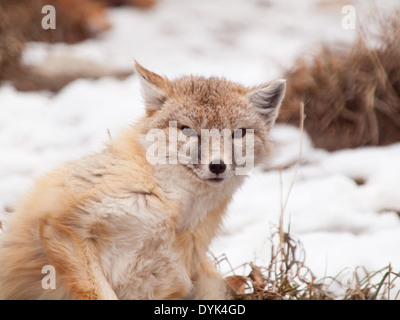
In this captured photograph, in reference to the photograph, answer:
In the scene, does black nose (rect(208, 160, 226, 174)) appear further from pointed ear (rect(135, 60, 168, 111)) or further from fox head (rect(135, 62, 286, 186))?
pointed ear (rect(135, 60, 168, 111))

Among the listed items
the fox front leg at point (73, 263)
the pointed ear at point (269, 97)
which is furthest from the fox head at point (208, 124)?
the fox front leg at point (73, 263)

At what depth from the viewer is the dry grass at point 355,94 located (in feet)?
19.4

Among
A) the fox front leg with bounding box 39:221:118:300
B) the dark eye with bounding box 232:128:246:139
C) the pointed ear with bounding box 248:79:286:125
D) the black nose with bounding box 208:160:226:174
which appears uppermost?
the pointed ear with bounding box 248:79:286:125

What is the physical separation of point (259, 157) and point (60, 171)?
4.01ft

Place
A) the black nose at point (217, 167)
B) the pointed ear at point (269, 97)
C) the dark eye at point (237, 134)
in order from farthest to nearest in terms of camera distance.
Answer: the pointed ear at point (269, 97), the dark eye at point (237, 134), the black nose at point (217, 167)

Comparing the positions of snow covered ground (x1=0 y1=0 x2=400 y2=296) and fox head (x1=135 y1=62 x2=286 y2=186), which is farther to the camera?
snow covered ground (x1=0 y1=0 x2=400 y2=296)

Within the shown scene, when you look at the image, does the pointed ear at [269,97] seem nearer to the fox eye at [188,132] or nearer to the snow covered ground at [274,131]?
the fox eye at [188,132]

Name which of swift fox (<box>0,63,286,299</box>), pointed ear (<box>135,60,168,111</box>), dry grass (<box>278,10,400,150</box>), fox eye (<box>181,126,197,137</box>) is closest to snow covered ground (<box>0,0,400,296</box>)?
dry grass (<box>278,10,400,150</box>)

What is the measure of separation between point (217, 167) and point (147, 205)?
431 millimetres

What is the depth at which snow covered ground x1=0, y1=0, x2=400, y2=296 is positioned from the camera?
13.8 ft

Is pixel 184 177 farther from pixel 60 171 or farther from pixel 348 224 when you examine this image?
pixel 348 224

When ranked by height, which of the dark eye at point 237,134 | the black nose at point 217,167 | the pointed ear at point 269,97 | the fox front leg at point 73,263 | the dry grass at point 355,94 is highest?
the dry grass at point 355,94

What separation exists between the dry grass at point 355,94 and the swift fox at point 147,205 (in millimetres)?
3052
